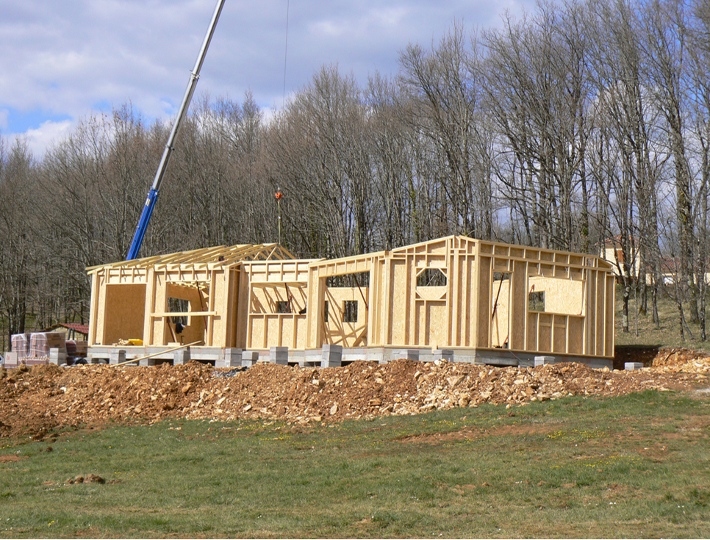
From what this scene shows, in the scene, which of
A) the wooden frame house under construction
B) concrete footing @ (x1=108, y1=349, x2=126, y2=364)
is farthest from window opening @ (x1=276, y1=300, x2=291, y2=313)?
concrete footing @ (x1=108, y1=349, x2=126, y2=364)

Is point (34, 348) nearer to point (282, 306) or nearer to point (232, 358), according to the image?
point (282, 306)

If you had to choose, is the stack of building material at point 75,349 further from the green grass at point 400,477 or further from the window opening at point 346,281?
the green grass at point 400,477

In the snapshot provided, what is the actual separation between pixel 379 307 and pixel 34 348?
15.8 meters

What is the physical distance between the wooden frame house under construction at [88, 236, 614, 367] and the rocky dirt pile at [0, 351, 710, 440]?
5.43ft

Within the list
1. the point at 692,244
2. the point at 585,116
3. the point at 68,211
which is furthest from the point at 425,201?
the point at 68,211

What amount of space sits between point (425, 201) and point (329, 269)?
59.7 ft

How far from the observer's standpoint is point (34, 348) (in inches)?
1123

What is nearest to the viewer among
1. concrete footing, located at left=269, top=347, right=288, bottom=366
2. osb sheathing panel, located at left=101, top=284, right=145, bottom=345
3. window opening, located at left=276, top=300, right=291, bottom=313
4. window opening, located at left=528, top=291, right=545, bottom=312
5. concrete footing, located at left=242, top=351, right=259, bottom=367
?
concrete footing, located at left=269, top=347, right=288, bottom=366

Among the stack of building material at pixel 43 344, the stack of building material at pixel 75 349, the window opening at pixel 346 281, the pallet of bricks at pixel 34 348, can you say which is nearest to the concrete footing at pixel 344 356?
the pallet of bricks at pixel 34 348

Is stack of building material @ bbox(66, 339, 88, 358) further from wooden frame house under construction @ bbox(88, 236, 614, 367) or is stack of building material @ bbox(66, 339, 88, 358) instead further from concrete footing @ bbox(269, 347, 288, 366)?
concrete footing @ bbox(269, 347, 288, 366)

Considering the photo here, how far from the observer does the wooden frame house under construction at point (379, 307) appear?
67.2ft

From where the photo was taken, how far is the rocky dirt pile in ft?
50.9

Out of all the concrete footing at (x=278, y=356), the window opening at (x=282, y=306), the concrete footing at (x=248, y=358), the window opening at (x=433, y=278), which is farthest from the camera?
the window opening at (x=433, y=278)

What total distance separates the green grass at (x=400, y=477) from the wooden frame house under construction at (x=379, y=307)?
5212mm
